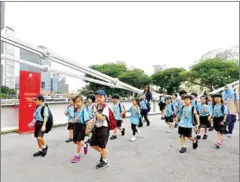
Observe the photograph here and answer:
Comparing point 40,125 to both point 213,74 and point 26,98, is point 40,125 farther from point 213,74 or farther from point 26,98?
point 213,74

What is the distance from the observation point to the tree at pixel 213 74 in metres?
38.3

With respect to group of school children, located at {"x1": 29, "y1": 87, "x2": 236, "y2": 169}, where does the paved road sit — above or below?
below

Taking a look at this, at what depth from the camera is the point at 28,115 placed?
8.93 meters

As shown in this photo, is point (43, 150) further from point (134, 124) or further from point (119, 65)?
point (119, 65)

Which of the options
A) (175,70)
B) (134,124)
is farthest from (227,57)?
(134,124)

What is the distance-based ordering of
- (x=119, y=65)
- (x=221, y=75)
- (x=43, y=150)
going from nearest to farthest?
(x=43, y=150) → (x=221, y=75) → (x=119, y=65)

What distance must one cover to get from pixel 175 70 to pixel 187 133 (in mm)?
40098

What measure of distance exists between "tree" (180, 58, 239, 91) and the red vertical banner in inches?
1337

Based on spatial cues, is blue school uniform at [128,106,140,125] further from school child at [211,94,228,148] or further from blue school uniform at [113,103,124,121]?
school child at [211,94,228,148]

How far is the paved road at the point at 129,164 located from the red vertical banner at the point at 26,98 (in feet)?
4.59

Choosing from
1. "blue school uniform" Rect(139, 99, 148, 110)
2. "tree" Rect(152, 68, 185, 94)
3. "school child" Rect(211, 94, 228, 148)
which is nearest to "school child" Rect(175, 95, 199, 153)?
"school child" Rect(211, 94, 228, 148)

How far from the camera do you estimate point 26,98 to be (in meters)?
8.89

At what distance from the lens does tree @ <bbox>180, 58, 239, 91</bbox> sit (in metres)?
38.3

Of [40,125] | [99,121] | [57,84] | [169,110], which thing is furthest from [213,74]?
[99,121]
